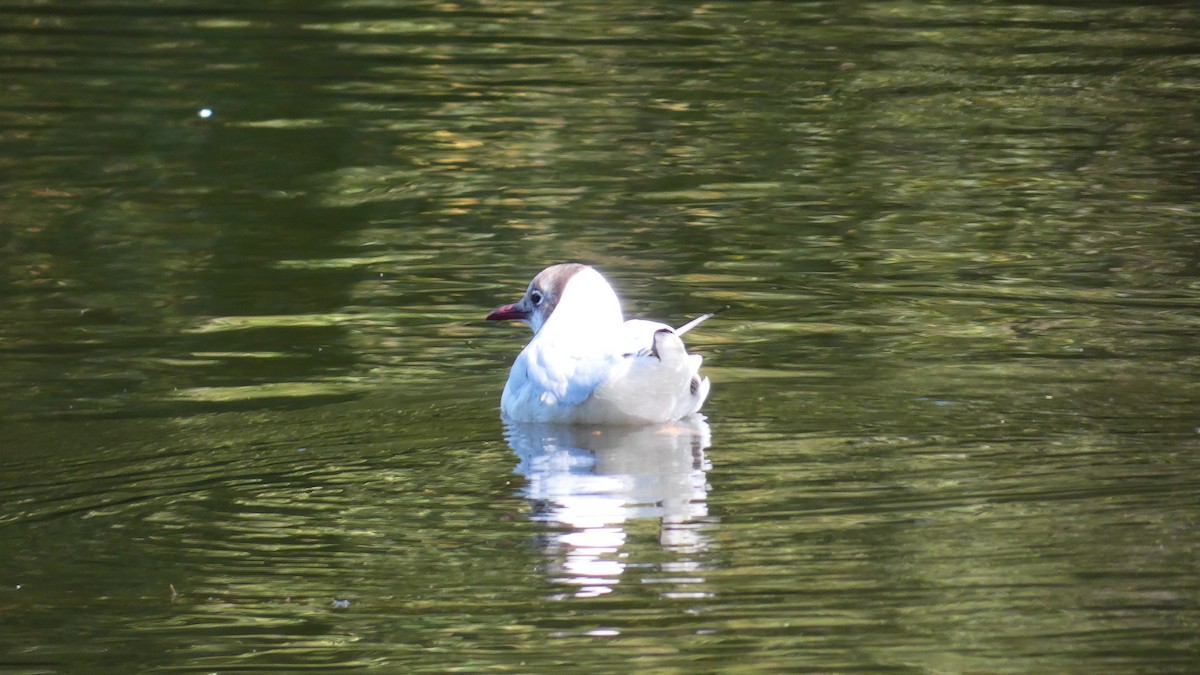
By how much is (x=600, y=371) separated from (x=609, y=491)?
83 cm

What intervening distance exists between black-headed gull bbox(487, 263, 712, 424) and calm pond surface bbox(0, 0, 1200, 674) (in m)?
0.13

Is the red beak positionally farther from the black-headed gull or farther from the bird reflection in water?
the bird reflection in water

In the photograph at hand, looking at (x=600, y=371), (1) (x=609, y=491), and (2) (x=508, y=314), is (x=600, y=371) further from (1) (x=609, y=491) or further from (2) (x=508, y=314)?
(2) (x=508, y=314)

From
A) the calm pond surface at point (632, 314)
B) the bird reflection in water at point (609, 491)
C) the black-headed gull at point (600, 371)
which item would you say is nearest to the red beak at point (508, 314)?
the calm pond surface at point (632, 314)

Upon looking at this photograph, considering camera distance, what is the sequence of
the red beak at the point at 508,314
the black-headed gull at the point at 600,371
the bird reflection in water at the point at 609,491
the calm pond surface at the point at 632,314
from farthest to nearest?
the red beak at the point at 508,314 < the black-headed gull at the point at 600,371 < the bird reflection in water at the point at 609,491 < the calm pond surface at the point at 632,314

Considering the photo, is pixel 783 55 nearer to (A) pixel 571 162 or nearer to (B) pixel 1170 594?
(A) pixel 571 162

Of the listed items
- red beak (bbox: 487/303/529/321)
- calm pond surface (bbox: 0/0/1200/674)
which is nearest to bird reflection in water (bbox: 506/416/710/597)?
calm pond surface (bbox: 0/0/1200/674)

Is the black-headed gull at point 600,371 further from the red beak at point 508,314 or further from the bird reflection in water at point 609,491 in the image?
the red beak at point 508,314

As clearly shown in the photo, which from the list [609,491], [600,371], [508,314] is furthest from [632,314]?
[609,491]

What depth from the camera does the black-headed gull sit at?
7473 mm

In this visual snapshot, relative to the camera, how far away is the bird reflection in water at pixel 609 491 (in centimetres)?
600

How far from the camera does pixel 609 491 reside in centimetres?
689

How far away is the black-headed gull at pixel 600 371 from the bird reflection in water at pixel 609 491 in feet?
0.30

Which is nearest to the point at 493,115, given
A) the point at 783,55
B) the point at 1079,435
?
the point at 783,55
